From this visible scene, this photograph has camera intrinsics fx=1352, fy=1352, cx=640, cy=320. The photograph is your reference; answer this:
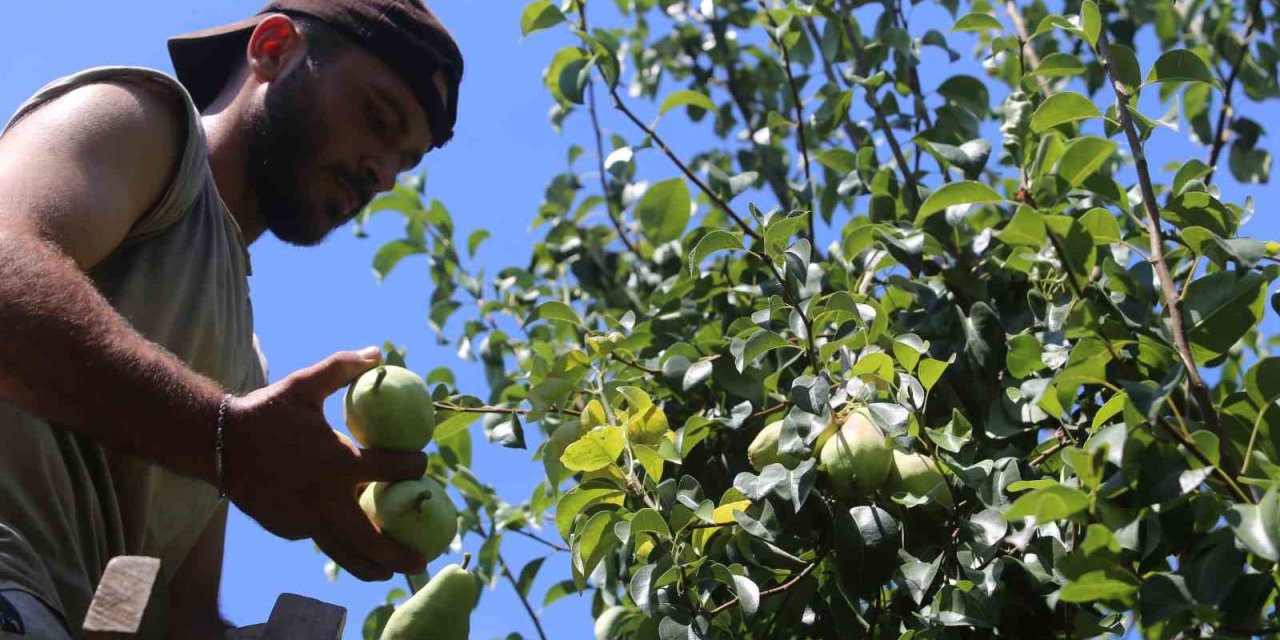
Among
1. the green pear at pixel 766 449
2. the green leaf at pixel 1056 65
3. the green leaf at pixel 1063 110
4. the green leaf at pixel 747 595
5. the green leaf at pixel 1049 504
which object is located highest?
the green leaf at pixel 1056 65

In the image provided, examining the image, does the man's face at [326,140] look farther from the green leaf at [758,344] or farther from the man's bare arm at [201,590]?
the green leaf at [758,344]

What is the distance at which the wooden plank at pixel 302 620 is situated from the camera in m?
1.32

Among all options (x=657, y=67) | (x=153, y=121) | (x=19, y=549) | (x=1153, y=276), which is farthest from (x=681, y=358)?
(x=657, y=67)

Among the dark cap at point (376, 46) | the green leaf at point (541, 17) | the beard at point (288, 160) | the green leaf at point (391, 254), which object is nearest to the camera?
the beard at point (288, 160)

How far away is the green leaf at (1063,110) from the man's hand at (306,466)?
799 millimetres

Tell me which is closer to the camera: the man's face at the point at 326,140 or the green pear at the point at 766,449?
the green pear at the point at 766,449

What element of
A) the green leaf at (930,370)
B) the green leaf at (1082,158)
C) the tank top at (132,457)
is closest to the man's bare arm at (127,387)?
the tank top at (132,457)

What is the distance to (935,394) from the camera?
6.31 feet

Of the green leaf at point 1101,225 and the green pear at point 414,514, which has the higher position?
the green leaf at point 1101,225

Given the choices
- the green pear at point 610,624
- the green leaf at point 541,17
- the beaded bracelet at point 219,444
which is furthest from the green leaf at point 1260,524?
the green leaf at point 541,17

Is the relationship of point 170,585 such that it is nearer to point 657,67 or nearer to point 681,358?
point 681,358

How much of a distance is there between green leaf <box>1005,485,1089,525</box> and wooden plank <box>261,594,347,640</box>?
66cm

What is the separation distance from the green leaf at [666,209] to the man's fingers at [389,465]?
1.03 metres

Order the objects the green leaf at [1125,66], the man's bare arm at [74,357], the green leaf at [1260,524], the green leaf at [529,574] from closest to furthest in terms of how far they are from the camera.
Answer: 1. the green leaf at [1260,524]
2. the man's bare arm at [74,357]
3. the green leaf at [1125,66]
4. the green leaf at [529,574]
